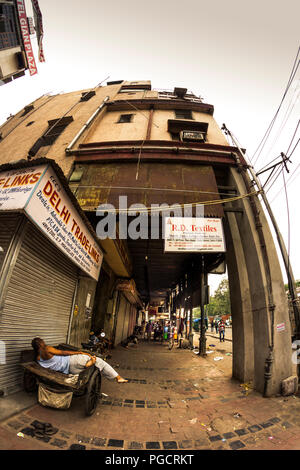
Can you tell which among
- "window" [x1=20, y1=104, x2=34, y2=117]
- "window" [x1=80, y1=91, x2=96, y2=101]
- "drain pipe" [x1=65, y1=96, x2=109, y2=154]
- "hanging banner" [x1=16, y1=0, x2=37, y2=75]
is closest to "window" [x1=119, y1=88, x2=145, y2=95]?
"window" [x1=80, y1=91, x2=96, y2=101]

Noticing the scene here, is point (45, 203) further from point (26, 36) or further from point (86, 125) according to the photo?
point (26, 36)

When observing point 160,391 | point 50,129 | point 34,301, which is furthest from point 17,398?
point 50,129

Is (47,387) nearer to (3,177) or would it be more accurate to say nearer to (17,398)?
(17,398)

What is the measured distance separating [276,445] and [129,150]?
31.7 ft

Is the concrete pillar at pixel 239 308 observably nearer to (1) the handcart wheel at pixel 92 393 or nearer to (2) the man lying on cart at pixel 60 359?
(1) the handcart wheel at pixel 92 393

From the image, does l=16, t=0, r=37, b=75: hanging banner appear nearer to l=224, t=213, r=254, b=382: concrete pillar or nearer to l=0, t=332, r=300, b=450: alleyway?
l=224, t=213, r=254, b=382: concrete pillar

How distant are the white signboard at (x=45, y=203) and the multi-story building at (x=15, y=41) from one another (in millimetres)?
12200

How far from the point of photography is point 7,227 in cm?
375

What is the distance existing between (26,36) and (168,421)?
760 inches

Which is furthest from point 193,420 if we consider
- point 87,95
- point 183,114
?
point 87,95

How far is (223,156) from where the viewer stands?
8.44 m

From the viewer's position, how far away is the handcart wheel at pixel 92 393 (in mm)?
3064

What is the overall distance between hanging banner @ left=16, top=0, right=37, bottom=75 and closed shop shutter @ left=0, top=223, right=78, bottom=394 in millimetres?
14056

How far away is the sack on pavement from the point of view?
315 cm
